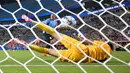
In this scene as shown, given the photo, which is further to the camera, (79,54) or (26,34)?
(26,34)

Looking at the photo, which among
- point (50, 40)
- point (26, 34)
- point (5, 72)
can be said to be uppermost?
point (26, 34)

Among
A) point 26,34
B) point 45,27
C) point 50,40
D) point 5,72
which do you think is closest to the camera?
point 5,72

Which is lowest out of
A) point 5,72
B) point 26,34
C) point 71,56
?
point 5,72

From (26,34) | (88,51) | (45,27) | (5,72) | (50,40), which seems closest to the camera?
(5,72)

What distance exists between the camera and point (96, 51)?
105 inches

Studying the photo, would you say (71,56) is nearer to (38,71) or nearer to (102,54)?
(102,54)

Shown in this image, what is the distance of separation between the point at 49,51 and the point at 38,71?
59 cm

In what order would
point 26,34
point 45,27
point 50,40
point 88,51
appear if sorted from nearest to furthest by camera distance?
point 45,27
point 88,51
point 50,40
point 26,34

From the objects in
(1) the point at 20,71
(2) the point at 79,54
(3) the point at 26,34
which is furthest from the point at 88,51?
(3) the point at 26,34

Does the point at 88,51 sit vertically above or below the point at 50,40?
below

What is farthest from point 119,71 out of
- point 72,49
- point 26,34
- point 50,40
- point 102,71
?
point 26,34

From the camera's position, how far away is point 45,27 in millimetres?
2146

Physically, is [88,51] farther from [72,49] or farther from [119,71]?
[119,71]

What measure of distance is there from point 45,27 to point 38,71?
302 millimetres
